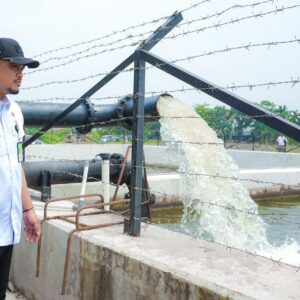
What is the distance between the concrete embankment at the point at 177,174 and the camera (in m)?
9.48

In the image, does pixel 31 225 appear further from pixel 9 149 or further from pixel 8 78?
pixel 8 78

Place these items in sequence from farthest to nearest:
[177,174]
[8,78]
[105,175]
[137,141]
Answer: [177,174] → [105,175] → [137,141] → [8,78]

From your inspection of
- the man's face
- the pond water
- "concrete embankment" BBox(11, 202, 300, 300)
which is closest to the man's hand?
"concrete embankment" BBox(11, 202, 300, 300)

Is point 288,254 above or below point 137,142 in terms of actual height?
below

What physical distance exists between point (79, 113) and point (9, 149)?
3616mm

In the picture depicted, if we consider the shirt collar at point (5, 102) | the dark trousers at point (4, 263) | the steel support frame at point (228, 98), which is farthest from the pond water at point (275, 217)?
the shirt collar at point (5, 102)

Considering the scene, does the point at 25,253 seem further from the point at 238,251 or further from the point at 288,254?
the point at 288,254

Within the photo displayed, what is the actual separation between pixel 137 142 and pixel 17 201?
1034mm

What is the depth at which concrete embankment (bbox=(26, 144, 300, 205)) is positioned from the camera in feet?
31.1

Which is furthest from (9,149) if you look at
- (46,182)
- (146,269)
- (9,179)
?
(46,182)

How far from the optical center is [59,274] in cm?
326

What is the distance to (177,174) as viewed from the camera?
10.9 meters

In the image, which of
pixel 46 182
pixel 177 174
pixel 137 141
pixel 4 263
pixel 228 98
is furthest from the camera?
pixel 177 174

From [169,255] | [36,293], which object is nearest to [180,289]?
[169,255]
